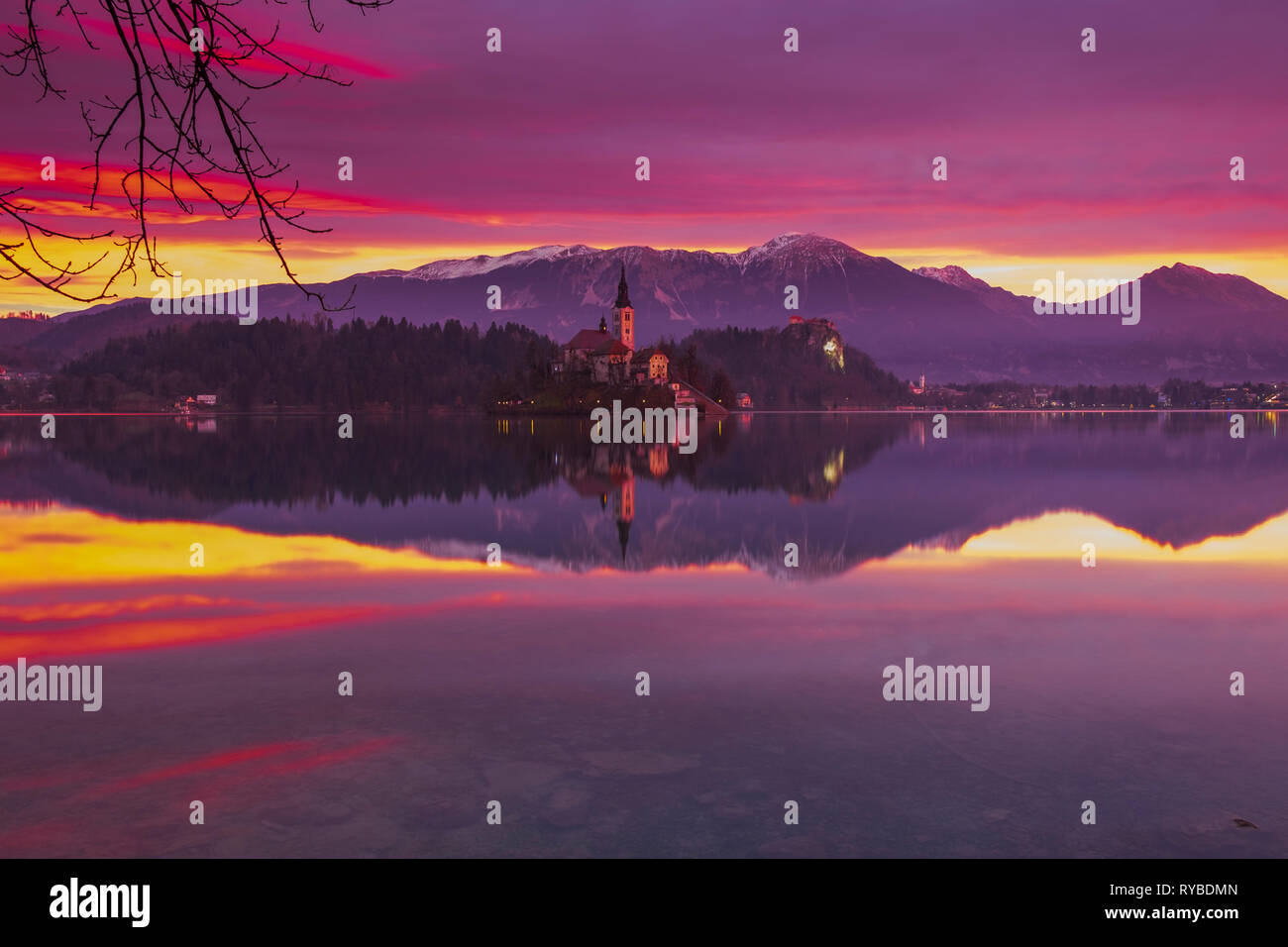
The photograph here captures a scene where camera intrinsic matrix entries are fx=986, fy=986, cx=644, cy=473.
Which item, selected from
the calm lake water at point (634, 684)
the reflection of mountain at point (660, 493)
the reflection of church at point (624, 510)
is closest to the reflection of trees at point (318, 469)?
the reflection of mountain at point (660, 493)

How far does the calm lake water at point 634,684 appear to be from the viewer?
1166 cm

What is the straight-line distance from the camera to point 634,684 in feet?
59.0

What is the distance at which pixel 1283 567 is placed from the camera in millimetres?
31797

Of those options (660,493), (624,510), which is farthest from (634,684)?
(660,493)

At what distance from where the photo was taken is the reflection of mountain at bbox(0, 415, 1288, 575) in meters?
38.8

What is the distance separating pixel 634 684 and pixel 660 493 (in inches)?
1483

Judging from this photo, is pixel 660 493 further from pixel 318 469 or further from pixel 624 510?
pixel 318 469

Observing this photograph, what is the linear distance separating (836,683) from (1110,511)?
35.6 metres

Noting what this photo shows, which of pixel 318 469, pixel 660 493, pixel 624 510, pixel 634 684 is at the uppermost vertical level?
pixel 318 469

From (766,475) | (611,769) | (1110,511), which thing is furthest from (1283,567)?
(766,475)

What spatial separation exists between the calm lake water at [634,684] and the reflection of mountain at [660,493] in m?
0.64

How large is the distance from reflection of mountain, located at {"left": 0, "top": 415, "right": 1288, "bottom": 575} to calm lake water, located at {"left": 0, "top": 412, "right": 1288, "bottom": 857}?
637 millimetres

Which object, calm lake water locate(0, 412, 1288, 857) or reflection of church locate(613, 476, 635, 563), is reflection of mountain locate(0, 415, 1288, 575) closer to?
reflection of church locate(613, 476, 635, 563)
